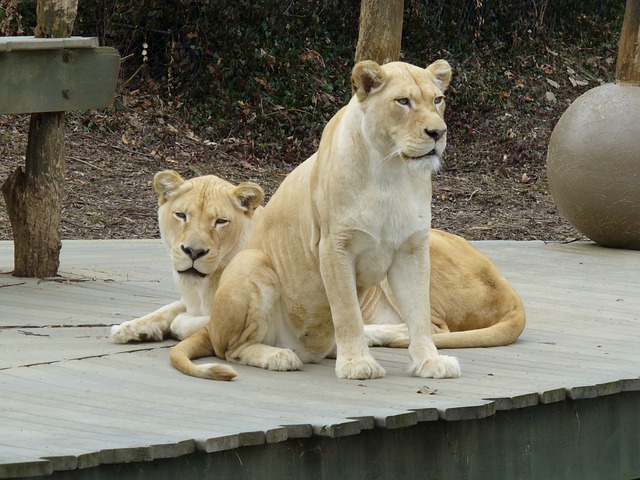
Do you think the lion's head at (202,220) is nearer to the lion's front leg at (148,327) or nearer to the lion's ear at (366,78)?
the lion's front leg at (148,327)

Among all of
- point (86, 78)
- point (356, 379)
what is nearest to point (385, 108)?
point (356, 379)

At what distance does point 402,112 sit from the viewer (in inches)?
159

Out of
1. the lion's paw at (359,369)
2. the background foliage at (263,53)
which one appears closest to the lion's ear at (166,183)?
the lion's paw at (359,369)

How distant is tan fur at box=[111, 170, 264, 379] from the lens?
15.1 ft

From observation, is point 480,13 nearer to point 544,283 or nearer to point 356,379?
point 544,283

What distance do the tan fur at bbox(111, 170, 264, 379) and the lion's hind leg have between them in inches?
7.2

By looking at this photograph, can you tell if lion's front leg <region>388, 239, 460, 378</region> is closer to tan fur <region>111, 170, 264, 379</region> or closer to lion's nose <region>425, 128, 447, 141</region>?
lion's nose <region>425, 128, 447, 141</region>

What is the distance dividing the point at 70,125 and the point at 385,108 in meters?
9.31

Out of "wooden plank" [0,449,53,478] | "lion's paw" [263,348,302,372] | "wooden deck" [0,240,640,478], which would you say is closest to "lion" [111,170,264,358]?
"wooden deck" [0,240,640,478]

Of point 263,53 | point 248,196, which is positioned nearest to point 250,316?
point 248,196

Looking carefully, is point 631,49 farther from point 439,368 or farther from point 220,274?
point 439,368

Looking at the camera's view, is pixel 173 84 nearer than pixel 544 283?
No

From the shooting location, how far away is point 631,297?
20.7ft

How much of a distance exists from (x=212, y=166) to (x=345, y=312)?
865 cm
